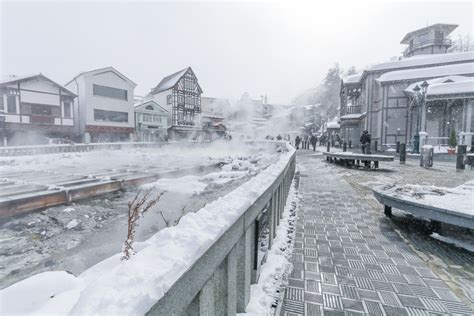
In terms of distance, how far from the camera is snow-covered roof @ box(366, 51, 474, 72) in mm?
22703

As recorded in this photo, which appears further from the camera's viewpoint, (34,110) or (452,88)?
(34,110)

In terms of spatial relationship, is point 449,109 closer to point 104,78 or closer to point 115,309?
point 115,309

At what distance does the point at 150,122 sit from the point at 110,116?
638cm

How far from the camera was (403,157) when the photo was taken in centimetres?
1392

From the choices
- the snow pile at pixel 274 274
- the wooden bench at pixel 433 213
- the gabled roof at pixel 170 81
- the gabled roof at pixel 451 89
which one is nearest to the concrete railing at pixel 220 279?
the snow pile at pixel 274 274

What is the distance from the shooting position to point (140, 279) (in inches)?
41.0

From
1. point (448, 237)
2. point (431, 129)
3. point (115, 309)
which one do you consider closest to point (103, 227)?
point (115, 309)

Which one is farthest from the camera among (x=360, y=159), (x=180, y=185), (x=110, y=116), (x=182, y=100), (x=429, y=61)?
(x=182, y=100)

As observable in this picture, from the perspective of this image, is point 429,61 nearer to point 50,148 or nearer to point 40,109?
point 50,148

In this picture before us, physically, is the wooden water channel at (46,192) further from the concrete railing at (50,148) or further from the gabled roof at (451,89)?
the gabled roof at (451,89)

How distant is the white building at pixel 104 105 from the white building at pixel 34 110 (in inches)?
57.0

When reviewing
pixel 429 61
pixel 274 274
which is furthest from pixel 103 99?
pixel 429 61

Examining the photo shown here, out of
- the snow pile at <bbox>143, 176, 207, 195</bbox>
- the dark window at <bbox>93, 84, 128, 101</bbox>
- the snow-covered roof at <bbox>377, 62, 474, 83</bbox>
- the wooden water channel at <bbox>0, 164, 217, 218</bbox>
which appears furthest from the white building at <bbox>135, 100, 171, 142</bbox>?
the snow-covered roof at <bbox>377, 62, 474, 83</bbox>

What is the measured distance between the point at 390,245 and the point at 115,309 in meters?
4.17
